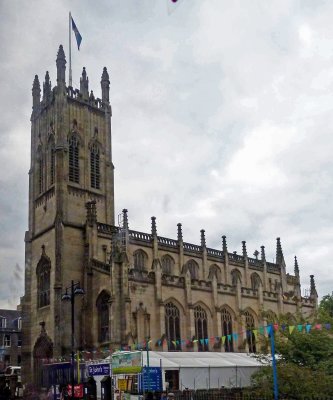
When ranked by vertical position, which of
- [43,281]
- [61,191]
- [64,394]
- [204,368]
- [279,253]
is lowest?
[64,394]

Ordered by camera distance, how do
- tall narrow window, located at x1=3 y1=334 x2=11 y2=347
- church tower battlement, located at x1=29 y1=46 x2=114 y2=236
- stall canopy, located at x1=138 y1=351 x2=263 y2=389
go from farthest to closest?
tall narrow window, located at x1=3 y1=334 x2=11 y2=347 < church tower battlement, located at x1=29 y1=46 x2=114 y2=236 < stall canopy, located at x1=138 y1=351 x2=263 y2=389

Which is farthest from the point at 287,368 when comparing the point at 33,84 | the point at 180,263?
the point at 33,84

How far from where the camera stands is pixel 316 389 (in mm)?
23016

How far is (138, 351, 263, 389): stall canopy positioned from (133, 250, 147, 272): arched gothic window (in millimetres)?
13374

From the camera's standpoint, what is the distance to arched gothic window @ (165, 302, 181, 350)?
149 feet

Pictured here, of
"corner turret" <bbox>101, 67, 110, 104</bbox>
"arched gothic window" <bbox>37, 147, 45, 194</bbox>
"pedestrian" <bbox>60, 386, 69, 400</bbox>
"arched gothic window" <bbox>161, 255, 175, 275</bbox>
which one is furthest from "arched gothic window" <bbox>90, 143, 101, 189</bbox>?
"pedestrian" <bbox>60, 386, 69, 400</bbox>

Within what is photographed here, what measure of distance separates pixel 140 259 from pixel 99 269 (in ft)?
21.3

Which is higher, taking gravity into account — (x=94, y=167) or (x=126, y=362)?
(x=94, y=167)

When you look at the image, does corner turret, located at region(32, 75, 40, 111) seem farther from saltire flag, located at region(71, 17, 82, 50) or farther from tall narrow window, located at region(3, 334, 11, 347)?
tall narrow window, located at region(3, 334, 11, 347)

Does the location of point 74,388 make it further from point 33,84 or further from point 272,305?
point 33,84

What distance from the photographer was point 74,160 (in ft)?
176

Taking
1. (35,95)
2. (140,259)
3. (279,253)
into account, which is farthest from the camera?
(279,253)

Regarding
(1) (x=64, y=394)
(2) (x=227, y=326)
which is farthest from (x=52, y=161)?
(1) (x=64, y=394)

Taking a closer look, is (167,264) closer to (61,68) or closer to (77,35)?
(61,68)
